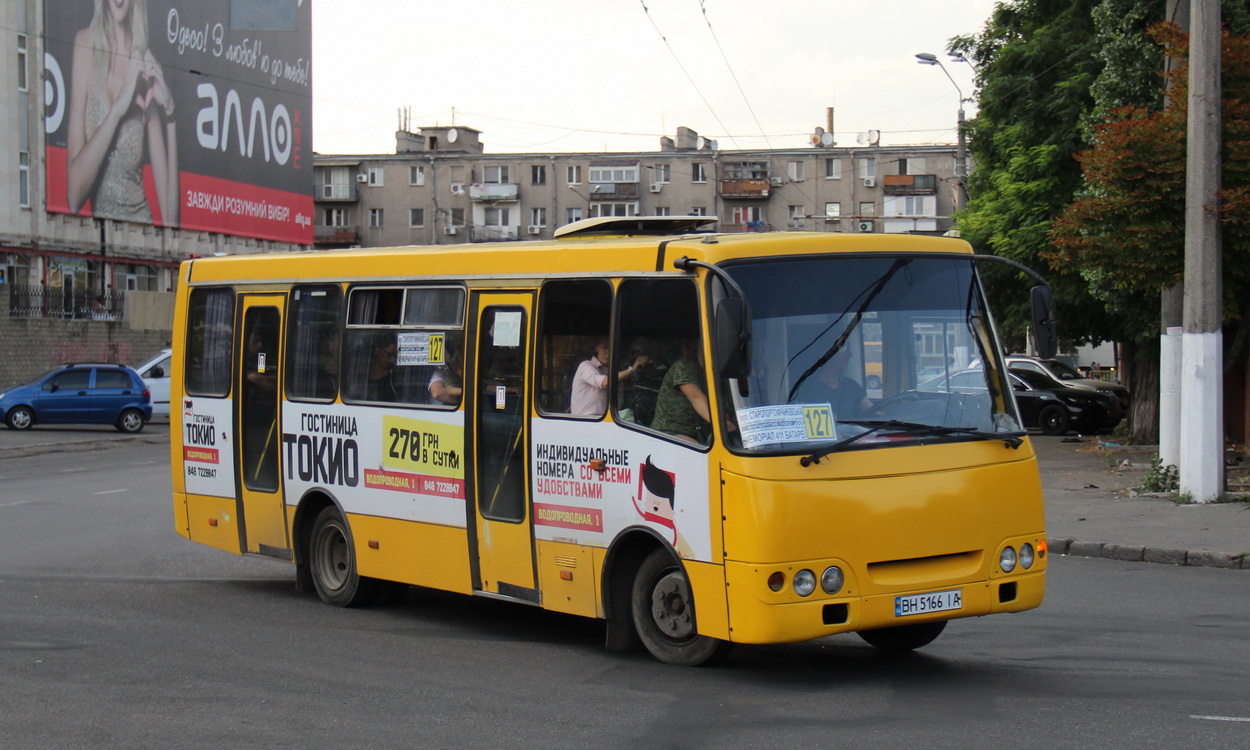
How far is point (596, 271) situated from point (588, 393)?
74cm

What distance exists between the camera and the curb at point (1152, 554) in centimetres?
1323

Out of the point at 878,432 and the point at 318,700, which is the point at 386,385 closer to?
the point at 318,700

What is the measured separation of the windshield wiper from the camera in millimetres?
7551

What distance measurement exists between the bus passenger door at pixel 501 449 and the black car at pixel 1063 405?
24570 millimetres

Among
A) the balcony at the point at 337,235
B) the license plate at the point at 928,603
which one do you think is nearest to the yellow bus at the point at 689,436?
the license plate at the point at 928,603

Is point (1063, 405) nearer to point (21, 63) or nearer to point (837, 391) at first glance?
point (837, 391)

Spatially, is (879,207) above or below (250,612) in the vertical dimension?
above

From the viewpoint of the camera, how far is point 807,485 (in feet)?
24.6

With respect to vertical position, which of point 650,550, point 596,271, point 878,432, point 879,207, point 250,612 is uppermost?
point 879,207

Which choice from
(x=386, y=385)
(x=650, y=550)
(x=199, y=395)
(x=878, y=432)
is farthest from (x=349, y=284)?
(x=878, y=432)

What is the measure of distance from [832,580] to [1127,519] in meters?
9.58

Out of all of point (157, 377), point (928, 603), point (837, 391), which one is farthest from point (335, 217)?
point (928, 603)

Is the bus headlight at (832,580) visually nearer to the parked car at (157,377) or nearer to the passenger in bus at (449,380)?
the passenger in bus at (449,380)

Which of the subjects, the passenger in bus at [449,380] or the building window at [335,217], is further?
the building window at [335,217]
